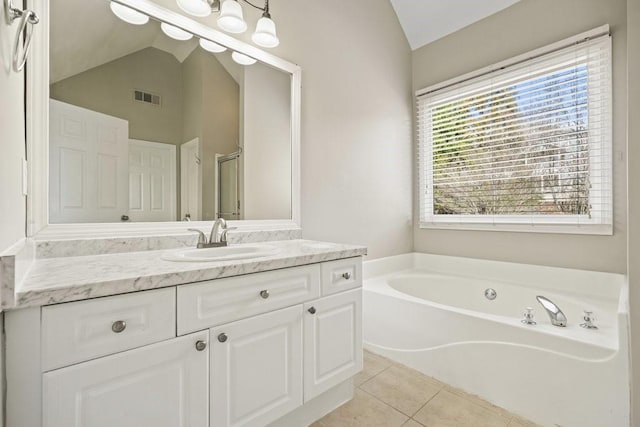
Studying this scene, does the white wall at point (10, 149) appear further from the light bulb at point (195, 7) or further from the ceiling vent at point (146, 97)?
the light bulb at point (195, 7)

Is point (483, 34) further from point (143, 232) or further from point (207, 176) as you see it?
point (143, 232)

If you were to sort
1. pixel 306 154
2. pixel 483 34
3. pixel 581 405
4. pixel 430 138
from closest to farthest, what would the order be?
pixel 581 405 → pixel 306 154 → pixel 483 34 → pixel 430 138

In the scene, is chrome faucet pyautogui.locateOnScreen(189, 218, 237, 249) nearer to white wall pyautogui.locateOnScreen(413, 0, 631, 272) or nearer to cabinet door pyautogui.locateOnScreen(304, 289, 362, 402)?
cabinet door pyautogui.locateOnScreen(304, 289, 362, 402)

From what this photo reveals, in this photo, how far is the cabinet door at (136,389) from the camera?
0.75 metres

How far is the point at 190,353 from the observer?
0.96m

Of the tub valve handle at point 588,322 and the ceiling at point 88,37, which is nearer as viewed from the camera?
the ceiling at point 88,37

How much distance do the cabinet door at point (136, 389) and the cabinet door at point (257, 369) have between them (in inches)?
2.1

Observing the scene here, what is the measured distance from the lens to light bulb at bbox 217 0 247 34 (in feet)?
5.17

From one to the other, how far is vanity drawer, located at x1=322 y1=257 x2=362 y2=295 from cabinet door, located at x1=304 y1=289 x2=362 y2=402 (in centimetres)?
3

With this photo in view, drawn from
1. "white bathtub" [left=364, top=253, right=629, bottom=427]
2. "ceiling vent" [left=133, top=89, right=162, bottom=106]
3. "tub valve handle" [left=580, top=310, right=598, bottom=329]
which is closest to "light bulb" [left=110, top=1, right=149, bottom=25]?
"ceiling vent" [left=133, top=89, right=162, bottom=106]

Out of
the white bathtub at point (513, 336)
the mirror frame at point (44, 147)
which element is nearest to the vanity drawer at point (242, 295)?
the mirror frame at point (44, 147)

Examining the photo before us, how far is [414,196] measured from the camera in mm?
→ 2998

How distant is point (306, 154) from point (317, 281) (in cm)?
103

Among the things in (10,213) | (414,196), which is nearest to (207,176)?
(10,213)
